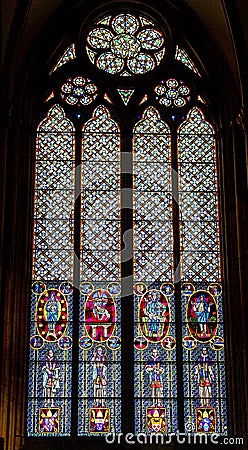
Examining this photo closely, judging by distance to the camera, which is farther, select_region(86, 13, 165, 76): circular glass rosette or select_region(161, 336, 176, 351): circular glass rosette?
select_region(86, 13, 165, 76): circular glass rosette

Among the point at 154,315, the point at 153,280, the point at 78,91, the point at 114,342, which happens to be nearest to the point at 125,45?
the point at 78,91

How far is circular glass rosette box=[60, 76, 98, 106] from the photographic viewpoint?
1684 centimetres

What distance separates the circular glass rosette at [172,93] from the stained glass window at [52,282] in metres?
1.65

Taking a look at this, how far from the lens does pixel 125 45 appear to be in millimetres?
17297

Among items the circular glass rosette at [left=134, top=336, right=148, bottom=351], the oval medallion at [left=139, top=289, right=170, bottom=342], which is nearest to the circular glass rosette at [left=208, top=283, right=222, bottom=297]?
the oval medallion at [left=139, top=289, right=170, bottom=342]

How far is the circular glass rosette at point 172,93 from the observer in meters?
16.9

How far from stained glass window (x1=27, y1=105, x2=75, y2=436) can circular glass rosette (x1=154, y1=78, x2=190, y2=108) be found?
1654mm

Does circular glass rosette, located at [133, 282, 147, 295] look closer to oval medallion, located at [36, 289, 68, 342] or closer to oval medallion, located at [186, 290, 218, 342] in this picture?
oval medallion, located at [186, 290, 218, 342]

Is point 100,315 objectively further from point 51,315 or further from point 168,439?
point 168,439

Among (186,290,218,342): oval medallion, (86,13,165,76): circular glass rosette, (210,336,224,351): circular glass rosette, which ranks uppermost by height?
(86,13,165,76): circular glass rosette

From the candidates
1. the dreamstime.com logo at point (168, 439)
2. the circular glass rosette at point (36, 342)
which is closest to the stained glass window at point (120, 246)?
the circular glass rosette at point (36, 342)

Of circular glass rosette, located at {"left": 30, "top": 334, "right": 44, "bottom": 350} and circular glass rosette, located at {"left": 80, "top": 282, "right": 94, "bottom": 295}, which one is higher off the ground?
circular glass rosette, located at {"left": 80, "top": 282, "right": 94, "bottom": 295}

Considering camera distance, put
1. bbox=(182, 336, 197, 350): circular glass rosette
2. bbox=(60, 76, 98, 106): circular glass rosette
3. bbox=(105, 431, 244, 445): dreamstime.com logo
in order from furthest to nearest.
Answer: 1. bbox=(60, 76, 98, 106): circular glass rosette
2. bbox=(182, 336, 197, 350): circular glass rosette
3. bbox=(105, 431, 244, 445): dreamstime.com logo

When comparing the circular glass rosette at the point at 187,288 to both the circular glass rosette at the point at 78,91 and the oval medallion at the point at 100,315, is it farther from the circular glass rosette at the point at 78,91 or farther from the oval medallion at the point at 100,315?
the circular glass rosette at the point at 78,91
